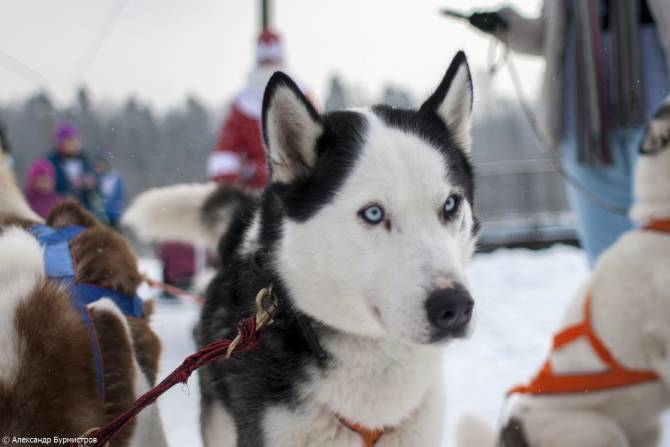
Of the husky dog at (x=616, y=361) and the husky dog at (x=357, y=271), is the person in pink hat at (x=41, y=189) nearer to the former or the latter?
the husky dog at (x=357, y=271)

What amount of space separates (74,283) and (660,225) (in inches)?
72.8

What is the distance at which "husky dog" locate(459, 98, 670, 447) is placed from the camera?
72.7 inches

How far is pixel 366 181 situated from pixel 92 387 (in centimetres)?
76

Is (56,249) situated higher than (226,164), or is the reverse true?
(56,249)

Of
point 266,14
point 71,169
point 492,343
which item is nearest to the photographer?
point 492,343

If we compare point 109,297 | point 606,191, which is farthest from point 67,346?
point 606,191

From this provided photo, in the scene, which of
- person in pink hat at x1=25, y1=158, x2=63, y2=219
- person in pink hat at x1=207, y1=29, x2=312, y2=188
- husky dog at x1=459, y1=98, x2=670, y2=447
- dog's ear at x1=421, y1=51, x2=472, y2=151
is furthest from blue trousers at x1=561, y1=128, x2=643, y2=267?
person in pink hat at x1=25, y1=158, x2=63, y2=219

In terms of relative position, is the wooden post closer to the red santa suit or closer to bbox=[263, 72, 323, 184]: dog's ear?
the red santa suit

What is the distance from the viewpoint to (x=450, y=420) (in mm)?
2660

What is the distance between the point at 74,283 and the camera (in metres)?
1.46

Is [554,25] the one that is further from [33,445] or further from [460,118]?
[33,445]

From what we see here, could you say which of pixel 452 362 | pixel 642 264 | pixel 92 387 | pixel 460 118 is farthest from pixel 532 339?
pixel 92 387

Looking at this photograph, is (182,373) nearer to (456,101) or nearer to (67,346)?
(67,346)

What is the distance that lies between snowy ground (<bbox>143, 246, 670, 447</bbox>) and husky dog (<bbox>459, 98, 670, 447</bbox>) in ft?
0.94
